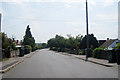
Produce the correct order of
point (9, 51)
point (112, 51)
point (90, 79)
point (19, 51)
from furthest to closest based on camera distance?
point (19, 51) → point (9, 51) → point (112, 51) → point (90, 79)

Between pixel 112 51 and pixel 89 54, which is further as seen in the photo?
pixel 89 54

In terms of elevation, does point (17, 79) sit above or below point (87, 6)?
below

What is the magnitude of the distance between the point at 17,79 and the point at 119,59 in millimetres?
10569

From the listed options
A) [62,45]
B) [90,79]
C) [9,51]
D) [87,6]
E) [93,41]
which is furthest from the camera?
[62,45]

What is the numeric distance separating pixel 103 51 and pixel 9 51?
13393 mm

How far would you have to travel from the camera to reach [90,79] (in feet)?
31.0

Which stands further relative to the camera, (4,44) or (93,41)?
(93,41)

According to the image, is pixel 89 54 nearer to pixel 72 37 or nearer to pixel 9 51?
pixel 9 51

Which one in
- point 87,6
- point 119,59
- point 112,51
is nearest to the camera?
point 119,59

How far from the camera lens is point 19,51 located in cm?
3647

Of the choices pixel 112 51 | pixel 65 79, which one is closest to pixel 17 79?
pixel 65 79

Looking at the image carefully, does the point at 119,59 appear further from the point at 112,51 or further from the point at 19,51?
the point at 19,51

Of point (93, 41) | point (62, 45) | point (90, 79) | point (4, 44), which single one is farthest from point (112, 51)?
point (62, 45)

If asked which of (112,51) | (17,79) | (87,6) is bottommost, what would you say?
(17,79)
